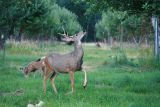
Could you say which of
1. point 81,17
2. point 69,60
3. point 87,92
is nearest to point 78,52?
point 69,60

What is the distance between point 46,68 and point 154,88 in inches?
158

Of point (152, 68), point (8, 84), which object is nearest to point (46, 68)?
point (8, 84)

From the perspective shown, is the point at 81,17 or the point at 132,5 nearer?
the point at 132,5

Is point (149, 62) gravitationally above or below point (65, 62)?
below

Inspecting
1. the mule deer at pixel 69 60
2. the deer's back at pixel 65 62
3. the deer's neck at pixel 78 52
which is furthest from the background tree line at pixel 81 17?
the deer's back at pixel 65 62

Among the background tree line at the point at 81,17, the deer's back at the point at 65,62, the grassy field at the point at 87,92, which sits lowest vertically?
the grassy field at the point at 87,92

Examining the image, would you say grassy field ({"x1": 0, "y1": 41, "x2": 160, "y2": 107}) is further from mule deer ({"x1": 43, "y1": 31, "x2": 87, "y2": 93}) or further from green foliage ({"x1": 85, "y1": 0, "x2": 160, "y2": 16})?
green foliage ({"x1": 85, "y1": 0, "x2": 160, "y2": 16})

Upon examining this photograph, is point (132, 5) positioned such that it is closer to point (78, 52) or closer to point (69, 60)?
point (78, 52)

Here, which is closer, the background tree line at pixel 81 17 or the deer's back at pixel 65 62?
the deer's back at pixel 65 62

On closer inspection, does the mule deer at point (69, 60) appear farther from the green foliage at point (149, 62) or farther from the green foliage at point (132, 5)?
the green foliage at point (149, 62)

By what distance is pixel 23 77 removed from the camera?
66.2 feet

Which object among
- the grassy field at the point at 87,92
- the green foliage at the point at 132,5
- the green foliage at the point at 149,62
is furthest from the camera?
the green foliage at the point at 149,62

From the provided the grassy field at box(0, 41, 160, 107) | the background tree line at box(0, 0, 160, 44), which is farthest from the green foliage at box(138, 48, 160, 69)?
the grassy field at box(0, 41, 160, 107)

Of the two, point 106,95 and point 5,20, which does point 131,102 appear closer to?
point 106,95
